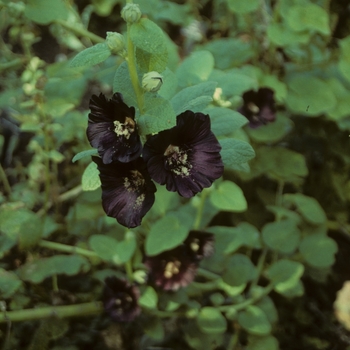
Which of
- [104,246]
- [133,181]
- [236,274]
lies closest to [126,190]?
[133,181]

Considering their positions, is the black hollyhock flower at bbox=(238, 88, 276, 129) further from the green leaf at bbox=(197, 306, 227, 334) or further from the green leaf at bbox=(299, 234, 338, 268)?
the green leaf at bbox=(197, 306, 227, 334)

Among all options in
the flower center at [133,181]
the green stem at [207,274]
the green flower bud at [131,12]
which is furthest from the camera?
the green stem at [207,274]

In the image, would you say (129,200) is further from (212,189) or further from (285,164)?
(285,164)

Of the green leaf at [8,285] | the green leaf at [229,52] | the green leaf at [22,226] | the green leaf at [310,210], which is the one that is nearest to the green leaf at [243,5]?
the green leaf at [229,52]

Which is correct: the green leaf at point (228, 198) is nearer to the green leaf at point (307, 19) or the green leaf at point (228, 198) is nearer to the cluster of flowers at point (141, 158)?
the cluster of flowers at point (141, 158)

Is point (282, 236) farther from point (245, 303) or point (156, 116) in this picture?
point (156, 116)

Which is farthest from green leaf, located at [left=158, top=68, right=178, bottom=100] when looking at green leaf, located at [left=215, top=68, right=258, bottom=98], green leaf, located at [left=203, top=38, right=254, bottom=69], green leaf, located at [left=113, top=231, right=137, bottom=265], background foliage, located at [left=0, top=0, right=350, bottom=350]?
green leaf, located at [left=203, top=38, right=254, bottom=69]
